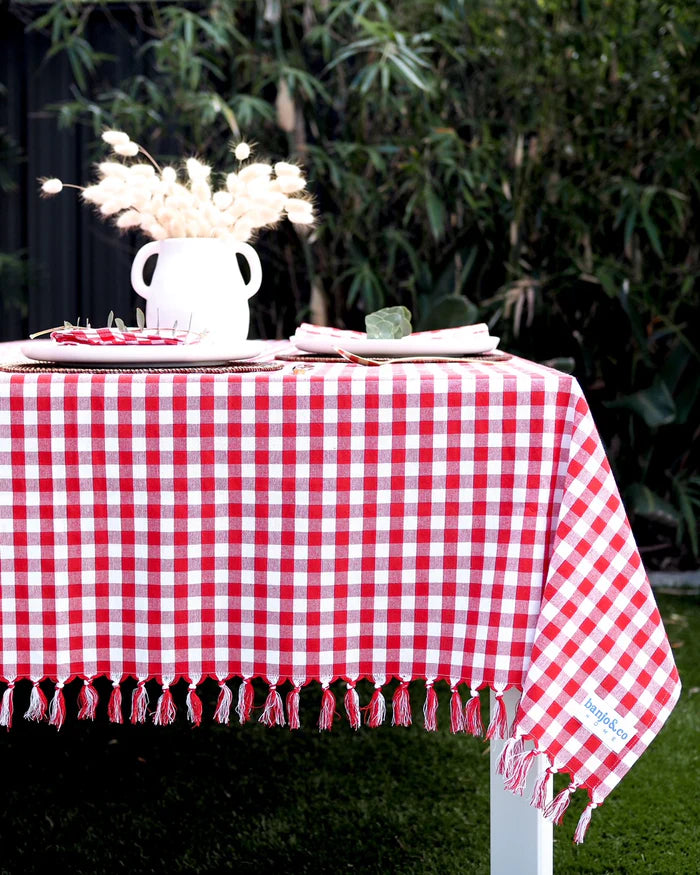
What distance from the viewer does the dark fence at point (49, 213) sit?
3.65m

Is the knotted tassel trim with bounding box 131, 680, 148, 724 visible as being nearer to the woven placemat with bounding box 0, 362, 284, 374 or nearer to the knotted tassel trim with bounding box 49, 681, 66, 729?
the knotted tassel trim with bounding box 49, 681, 66, 729

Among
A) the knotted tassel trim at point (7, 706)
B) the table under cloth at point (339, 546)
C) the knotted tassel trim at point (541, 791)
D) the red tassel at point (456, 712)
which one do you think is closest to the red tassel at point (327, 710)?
the table under cloth at point (339, 546)

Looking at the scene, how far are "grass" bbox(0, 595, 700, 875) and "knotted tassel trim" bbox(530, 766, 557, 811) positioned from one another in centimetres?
38

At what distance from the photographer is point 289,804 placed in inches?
68.7

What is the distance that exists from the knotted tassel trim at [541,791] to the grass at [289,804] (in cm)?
38

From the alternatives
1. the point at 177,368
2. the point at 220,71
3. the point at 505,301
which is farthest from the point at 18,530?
the point at 220,71

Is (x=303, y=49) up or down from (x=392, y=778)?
up

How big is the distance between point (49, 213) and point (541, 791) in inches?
125

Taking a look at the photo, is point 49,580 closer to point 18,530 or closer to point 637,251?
point 18,530

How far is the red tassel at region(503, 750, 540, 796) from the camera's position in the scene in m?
1.16

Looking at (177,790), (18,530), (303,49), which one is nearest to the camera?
(18,530)

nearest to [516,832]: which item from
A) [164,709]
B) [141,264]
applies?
[164,709]

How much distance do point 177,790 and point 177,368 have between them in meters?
0.93

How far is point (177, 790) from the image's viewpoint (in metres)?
1.80
